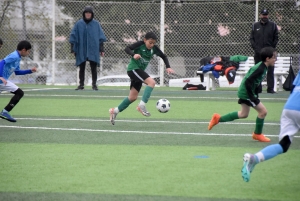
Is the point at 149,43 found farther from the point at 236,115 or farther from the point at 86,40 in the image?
the point at 86,40

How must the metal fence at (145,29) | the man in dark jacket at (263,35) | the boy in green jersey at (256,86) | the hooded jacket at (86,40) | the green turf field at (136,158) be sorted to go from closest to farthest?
1. the green turf field at (136,158)
2. the boy in green jersey at (256,86)
3. the man in dark jacket at (263,35)
4. the hooded jacket at (86,40)
5. the metal fence at (145,29)

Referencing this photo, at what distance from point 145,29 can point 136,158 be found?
596 inches

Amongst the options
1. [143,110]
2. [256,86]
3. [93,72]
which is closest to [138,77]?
[143,110]

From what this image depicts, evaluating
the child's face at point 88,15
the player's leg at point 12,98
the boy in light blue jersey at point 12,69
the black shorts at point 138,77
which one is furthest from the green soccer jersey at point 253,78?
the child's face at point 88,15

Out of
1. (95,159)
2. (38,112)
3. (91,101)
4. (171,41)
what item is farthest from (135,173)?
(171,41)

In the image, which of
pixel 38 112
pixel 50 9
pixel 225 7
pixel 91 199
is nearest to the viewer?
pixel 91 199

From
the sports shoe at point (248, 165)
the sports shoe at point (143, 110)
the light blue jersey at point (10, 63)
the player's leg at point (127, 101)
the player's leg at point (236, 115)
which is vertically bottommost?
the sports shoe at point (143, 110)

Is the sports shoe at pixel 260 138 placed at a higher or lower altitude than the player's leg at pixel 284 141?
lower

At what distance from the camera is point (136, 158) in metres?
8.38

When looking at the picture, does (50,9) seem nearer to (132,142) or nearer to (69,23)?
(69,23)

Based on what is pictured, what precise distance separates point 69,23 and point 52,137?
13.9 meters

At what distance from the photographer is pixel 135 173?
7.39 m

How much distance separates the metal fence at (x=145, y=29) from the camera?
72.2ft

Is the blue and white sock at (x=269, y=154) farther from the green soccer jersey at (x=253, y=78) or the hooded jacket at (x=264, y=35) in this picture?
the hooded jacket at (x=264, y=35)
